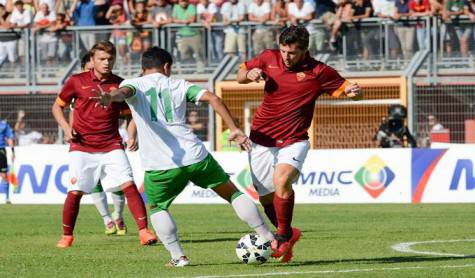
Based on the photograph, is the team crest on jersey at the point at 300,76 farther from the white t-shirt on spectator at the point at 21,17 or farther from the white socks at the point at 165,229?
the white t-shirt on spectator at the point at 21,17

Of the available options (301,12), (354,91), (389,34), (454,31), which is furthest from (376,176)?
(354,91)

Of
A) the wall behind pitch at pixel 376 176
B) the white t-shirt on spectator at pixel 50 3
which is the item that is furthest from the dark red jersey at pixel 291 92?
the white t-shirt on spectator at pixel 50 3

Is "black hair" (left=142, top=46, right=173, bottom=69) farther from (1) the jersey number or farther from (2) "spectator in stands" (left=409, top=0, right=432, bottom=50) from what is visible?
(2) "spectator in stands" (left=409, top=0, right=432, bottom=50)

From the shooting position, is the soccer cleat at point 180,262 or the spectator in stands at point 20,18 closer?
the soccer cleat at point 180,262

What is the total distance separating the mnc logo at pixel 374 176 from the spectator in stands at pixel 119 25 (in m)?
6.52

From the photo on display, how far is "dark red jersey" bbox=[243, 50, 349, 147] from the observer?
12242 mm

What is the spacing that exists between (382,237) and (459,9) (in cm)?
1252

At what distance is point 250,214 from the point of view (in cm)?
1115

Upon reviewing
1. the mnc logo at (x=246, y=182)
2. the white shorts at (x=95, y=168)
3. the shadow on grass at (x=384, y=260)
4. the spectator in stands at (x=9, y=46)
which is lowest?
the mnc logo at (x=246, y=182)

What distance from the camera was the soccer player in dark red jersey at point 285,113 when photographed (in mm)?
11992

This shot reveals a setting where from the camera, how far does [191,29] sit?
28.0 meters

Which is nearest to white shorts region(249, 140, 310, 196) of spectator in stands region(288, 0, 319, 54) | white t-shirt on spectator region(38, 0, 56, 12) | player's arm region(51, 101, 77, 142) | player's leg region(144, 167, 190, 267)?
player's leg region(144, 167, 190, 267)

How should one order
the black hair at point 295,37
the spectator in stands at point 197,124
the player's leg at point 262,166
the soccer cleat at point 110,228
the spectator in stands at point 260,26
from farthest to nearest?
the spectator in stands at point 260,26
the spectator in stands at point 197,124
the soccer cleat at point 110,228
the player's leg at point 262,166
the black hair at point 295,37

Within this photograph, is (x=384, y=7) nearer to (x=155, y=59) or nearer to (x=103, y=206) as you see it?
(x=103, y=206)
